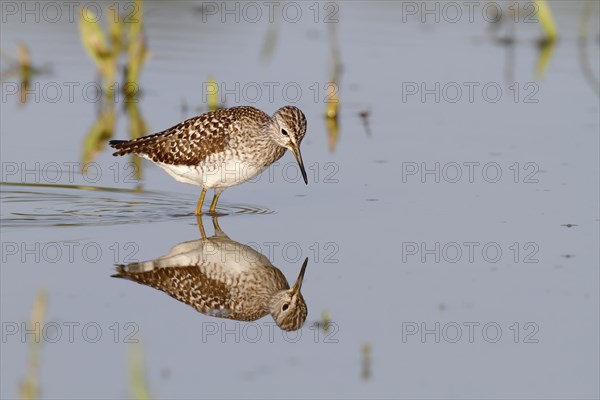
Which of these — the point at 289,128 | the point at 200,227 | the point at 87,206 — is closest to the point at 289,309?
the point at 200,227

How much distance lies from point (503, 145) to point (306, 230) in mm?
3871

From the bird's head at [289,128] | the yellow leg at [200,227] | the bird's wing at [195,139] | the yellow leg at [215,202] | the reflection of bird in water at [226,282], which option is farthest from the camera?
the yellow leg at [215,202]

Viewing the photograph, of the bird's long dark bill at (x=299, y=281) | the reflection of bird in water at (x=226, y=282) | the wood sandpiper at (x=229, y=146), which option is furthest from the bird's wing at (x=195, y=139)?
the bird's long dark bill at (x=299, y=281)

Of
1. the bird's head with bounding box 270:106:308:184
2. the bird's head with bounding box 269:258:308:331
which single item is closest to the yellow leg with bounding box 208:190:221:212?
the bird's head with bounding box 270:106:308:184

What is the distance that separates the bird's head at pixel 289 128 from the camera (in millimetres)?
12508

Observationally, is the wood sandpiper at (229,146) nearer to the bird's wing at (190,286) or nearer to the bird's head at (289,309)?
the bird's wing at (190,286)

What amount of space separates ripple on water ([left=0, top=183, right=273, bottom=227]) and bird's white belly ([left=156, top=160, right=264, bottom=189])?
33 centimetres

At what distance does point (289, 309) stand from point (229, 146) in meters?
3.20

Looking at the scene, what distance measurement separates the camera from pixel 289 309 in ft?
32.4

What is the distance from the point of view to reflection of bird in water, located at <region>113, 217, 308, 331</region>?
32.4ft

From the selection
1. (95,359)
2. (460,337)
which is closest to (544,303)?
(460,337)

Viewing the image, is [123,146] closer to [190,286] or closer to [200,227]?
[200,227]

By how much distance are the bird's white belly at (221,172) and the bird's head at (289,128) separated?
1.21 feet

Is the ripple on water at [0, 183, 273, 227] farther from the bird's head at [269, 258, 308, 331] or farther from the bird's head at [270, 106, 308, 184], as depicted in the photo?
the bird's head at [269, 258, 308, 331]
